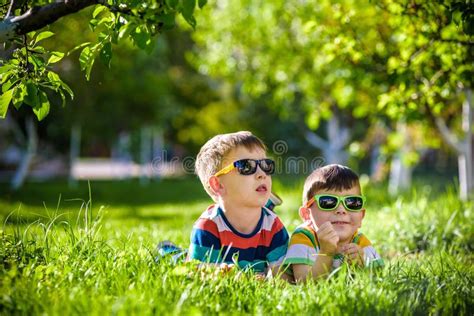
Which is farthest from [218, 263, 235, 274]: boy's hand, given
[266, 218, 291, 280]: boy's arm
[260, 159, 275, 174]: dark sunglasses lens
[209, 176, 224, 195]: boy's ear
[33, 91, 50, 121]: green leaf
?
[33, 91, 50, 121]: green leaf

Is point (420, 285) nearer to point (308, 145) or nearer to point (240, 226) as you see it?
point (240, 226)

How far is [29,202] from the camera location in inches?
513

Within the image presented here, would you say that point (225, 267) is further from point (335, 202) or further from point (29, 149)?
point (29, 149)

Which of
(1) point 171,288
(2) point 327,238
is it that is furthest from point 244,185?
(1) point 171,288

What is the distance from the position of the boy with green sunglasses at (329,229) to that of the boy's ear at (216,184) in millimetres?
514

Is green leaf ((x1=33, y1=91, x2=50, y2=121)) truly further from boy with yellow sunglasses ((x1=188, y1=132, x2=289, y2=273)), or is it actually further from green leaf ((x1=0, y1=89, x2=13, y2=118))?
boy with yellow sunglasses ((x1=188, y1=132, x2=289, y2=273))

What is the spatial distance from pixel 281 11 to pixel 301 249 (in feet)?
31.3

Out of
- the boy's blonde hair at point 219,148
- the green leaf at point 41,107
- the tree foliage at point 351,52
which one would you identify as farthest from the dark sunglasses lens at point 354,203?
the green leaf at point 41,107

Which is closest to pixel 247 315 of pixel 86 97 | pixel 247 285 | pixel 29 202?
pixel 247 285

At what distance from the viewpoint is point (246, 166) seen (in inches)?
137

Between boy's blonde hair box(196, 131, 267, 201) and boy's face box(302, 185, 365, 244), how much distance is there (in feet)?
1.65

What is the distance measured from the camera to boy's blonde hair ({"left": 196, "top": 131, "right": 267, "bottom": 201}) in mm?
3535

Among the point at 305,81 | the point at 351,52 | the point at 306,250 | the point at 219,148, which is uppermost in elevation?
the point at 305,81

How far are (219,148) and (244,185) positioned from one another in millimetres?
274
